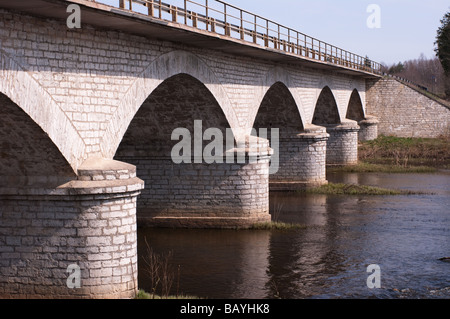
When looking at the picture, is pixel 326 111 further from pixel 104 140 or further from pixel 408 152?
pixel 104 140

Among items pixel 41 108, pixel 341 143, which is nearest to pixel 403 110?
pixel 341 143

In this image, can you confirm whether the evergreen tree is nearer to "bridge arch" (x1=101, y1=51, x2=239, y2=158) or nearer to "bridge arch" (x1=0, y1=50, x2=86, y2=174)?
"bridge arch" (x1=101, y1=51, x2=239, y2=158)

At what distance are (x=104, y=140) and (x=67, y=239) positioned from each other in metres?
2.73

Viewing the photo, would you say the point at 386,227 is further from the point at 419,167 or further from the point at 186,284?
the point at 419,167

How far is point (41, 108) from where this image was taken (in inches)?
522

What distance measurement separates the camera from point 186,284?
1611 centimetres

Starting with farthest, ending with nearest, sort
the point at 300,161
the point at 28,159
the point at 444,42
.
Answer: the point at 444,42
the point at 300,161
the point at 28,159

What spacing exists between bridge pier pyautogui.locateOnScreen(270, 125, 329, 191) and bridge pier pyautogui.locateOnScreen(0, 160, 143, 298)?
A: 20.1m

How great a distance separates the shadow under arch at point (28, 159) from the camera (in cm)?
1363

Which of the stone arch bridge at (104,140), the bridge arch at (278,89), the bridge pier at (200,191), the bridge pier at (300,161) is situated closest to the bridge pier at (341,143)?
the bridge pier at (300,161)

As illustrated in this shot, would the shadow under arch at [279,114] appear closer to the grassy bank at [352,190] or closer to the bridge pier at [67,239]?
the grassy bank at [352,190]

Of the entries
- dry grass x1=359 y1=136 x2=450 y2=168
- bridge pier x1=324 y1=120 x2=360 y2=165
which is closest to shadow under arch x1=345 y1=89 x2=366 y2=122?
dry grass x1=359 y1=136 x2=450 y2=168

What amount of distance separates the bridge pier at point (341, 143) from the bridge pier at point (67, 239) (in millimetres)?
31215
